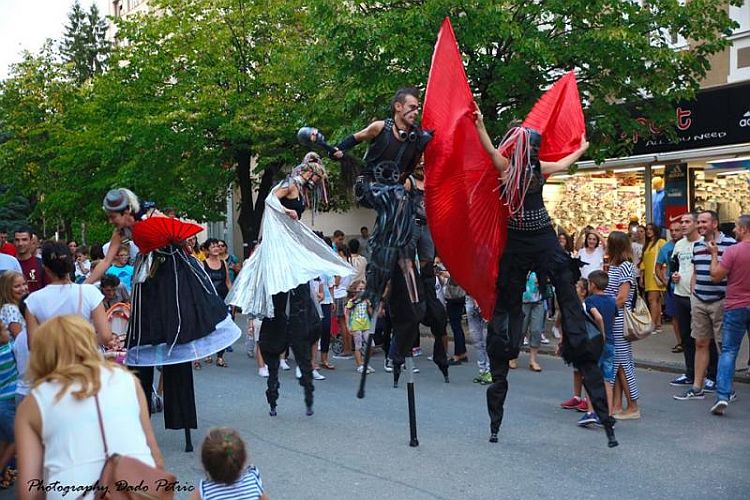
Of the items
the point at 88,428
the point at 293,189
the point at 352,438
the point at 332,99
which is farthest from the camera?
the point at 332,99

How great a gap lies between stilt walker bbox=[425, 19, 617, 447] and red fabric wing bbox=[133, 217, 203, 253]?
201 cm

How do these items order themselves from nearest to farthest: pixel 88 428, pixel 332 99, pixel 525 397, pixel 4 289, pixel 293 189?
pixel 88 428 < pixel 4 289 < pixel 293 189 < pixel 525 397 < pixel 332 99

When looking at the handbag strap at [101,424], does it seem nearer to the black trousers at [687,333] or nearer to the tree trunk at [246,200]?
the black trousers at [687,333]

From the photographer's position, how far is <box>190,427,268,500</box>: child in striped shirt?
12.3 ft

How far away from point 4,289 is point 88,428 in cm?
325

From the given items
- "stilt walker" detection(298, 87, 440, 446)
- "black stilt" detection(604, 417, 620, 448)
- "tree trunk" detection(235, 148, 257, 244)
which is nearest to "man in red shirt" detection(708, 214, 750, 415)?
"black stilt" detection(604, 417, 620, 448)

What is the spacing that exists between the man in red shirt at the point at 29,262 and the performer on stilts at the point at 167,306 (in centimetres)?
370

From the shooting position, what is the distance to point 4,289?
632 cm

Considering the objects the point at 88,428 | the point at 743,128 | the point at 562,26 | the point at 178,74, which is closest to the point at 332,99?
the point at 562,26

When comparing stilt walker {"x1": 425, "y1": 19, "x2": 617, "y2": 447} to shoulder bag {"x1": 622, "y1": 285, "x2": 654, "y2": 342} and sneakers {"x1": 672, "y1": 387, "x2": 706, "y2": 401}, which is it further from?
sneakers {"x1": 672, "y1": 387, "x2": 706, "y2": 401}

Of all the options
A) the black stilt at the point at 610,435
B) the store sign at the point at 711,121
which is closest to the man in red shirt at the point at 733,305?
the black stilt at the point at 610,435

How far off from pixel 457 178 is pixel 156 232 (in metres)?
2.39

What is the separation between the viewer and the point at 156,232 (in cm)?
674

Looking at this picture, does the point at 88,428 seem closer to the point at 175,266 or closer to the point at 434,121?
the point at 175,266
